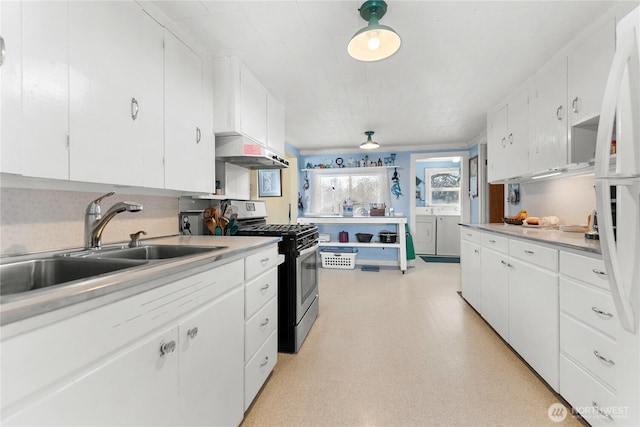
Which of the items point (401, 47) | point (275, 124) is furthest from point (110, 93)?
point (401, 47)

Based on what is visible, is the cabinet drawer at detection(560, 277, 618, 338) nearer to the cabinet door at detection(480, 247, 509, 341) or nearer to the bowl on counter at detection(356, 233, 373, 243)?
the cabinet door at detection(480, 247, 509, 341)

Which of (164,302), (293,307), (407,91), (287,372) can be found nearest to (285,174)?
(407,91)

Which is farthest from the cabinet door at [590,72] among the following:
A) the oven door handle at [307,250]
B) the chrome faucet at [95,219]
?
the chrome faucet at [95,219]

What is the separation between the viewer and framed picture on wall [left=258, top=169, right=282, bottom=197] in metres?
4.55

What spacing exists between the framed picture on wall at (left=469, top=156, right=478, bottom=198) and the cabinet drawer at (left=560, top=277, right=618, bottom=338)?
12.1 feet

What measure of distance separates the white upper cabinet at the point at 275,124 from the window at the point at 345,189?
9.10 feet

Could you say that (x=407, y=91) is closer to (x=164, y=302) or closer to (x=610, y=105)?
(x=610, y=105)

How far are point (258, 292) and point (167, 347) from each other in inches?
28.6

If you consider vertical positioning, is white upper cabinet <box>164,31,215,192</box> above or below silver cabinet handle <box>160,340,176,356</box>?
above

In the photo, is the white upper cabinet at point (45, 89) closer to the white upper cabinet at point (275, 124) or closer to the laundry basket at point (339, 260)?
the white upper cabinet at point (275, 124)

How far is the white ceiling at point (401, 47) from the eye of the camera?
5.57 ft

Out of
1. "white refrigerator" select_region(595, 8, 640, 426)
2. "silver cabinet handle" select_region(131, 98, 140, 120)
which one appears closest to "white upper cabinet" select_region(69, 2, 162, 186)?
"silver cabinet handle" select_region(131, 98, 140, 120)

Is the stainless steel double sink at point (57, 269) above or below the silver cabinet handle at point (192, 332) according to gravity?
above

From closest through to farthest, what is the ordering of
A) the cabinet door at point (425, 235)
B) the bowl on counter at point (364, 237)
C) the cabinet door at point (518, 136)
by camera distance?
1. the cabinet door at point (518, 136)
2. the bowl on counter at point (364, 237)
3. the cabinet door at point (425, 235)
